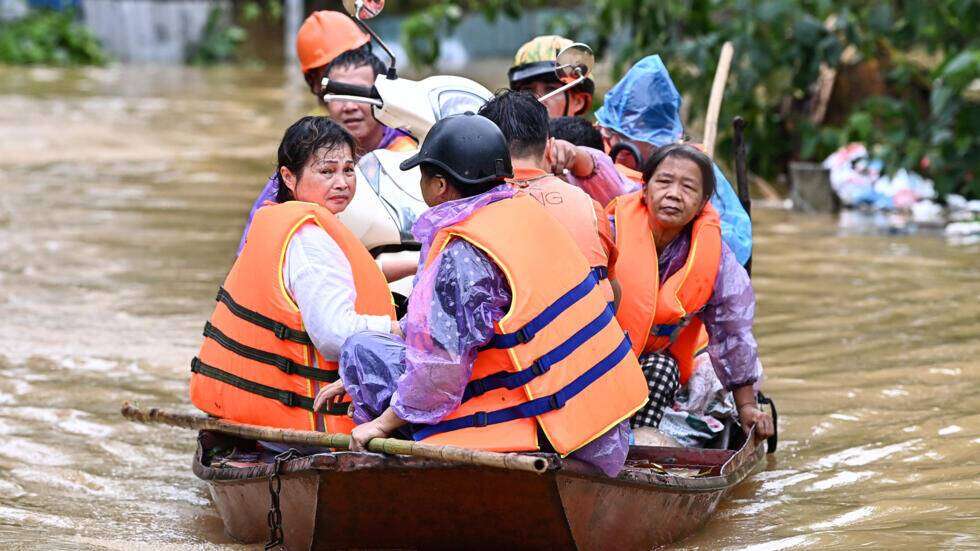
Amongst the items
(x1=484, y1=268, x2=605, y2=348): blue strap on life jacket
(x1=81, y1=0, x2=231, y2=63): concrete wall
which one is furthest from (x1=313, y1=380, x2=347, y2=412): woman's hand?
(x1=81, y1=0, x2=231, y2=63): concrete wall

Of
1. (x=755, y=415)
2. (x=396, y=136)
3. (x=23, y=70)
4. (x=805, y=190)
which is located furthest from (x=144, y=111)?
(x=755, y=415)

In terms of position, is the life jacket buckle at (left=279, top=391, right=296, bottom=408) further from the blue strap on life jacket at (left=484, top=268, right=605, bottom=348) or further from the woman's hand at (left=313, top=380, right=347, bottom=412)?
the blue strap on life jacket at (left=484, top=268, right=605, bottom=348)

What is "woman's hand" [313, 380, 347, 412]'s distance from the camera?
13.4 ft

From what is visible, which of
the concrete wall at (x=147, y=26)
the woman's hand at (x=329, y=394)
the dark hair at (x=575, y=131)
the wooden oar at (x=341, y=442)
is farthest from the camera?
the concrete wall at (x=147, y=26)

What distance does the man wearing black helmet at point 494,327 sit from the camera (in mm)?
3633

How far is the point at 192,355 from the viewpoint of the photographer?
7.05m

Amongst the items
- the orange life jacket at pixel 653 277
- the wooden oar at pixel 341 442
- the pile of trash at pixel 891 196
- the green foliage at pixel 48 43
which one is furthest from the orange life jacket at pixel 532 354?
the green foliage at pixel 48 43

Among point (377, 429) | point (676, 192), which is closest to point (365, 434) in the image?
point (377, 429)

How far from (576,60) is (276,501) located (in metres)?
2.10

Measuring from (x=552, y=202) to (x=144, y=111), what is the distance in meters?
13.8

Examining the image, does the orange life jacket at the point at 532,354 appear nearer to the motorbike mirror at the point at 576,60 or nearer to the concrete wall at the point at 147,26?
the motorbike mirror at the point at 576,60

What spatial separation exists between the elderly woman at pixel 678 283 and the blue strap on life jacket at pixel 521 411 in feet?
3.13

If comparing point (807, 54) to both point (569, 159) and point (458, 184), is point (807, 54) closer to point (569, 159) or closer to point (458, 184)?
point (569, 159)

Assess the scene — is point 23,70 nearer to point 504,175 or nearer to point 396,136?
point 396,136
